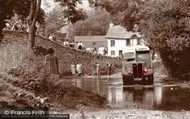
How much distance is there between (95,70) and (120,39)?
51.4 m

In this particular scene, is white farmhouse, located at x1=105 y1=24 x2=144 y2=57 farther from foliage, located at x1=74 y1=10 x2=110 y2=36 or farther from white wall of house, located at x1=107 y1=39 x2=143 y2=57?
foliage, located at x1=74 y1=10 x2=110 y2=36

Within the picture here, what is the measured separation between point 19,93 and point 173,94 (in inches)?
407

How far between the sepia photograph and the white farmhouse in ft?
136

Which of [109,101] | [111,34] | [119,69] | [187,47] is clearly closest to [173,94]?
[109,101]

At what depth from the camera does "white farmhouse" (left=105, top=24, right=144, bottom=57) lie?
327ft

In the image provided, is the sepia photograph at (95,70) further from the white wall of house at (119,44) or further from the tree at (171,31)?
the white wall of house at (119,44)

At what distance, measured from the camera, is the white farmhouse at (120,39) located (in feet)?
327

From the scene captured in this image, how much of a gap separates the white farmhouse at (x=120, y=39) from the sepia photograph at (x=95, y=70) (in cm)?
4144

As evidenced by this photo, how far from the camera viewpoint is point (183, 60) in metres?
34.6

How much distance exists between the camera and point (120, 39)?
331ft

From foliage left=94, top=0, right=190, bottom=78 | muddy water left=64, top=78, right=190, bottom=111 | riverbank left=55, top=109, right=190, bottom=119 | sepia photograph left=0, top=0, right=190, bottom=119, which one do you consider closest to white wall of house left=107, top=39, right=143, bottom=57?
sepia photograph left=0, top=0, right=190, bottom=119

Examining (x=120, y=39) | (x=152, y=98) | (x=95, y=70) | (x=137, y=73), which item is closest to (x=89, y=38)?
(x=120, y=39)

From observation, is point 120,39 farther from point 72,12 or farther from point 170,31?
point 170,31

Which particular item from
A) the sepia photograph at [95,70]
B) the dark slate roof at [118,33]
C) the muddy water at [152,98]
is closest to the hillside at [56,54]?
the sepia photograph at [95,70]
